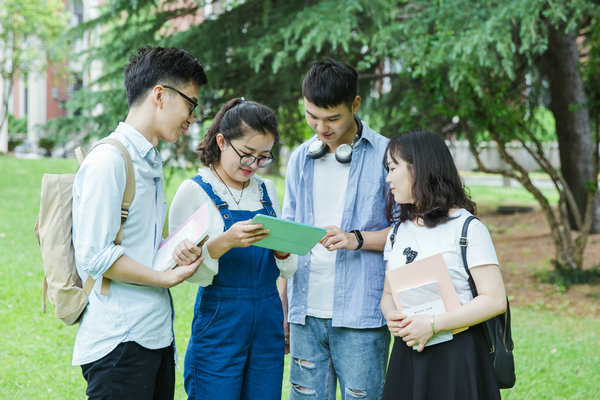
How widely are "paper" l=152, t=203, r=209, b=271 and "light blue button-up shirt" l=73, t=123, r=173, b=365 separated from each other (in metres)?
0.04

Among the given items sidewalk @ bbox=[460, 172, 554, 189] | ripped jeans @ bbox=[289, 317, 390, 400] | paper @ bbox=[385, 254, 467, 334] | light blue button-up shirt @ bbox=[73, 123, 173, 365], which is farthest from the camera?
sidewalk @ bbox=[460, 172, 554, 189]

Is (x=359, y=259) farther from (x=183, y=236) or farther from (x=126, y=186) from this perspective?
(x=126, y=186)

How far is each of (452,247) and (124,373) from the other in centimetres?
125

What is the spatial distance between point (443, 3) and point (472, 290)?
4.30m

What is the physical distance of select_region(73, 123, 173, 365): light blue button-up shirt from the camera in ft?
6.78

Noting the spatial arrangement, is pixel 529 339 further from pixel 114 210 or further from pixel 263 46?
pixel 114 210

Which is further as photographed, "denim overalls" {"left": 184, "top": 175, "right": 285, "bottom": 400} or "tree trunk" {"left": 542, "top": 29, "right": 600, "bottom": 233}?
"tree trunk" {"left": 542, "top": 29, "right": 600, "bottom": 233}

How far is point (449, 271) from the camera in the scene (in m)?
2.41

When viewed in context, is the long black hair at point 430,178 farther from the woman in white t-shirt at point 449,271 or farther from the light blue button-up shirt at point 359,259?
the light blue button-up shirt at point 359,259

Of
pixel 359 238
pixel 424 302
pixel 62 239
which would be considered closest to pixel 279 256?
pixel 359 238

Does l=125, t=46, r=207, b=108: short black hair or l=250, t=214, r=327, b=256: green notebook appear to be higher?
l=125, t=46, r=207, b=108: short black hair

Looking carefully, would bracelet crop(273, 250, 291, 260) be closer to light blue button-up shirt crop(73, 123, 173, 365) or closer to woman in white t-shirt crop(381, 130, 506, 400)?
woman in white t-shirt crop(381, 130, 506, 400)

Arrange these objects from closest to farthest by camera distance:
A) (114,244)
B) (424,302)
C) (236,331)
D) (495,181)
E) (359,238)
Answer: (114,244)
(424,302)
(236,331)
(359,238)
(495,181)

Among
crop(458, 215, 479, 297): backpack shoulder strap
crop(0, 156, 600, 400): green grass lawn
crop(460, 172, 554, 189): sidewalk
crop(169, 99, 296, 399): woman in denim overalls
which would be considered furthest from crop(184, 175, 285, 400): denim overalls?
crop(460, 172, 554, 189): sidewalk
